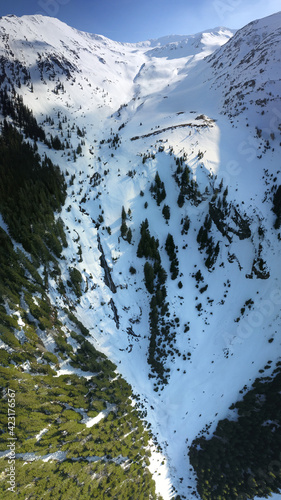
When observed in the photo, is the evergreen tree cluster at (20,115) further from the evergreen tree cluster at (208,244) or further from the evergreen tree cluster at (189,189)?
the evergreen tree cluster at (208,244)

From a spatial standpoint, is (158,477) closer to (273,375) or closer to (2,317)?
(273,375)

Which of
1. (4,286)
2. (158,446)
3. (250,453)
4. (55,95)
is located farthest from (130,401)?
(55,95)

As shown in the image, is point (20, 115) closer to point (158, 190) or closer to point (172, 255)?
point (158, 190)

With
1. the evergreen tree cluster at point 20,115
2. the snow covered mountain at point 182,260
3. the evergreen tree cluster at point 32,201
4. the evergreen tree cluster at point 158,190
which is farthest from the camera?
the evergreen tree cluster at point 20,115

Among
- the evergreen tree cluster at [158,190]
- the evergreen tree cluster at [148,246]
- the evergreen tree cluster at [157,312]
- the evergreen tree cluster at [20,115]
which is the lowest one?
the evergreen tree cluster at [157,312]

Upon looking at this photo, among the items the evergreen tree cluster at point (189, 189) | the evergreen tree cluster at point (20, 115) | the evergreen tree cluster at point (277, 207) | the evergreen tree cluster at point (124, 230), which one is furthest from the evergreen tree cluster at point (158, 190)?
the evergreen tree cluster at point (20, 115)

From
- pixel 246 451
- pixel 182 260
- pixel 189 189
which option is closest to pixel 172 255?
pixel 182 260

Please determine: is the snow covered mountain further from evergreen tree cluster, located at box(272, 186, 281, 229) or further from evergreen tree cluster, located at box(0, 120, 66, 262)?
evergreen tree cluster, located at box(0, 120, 66, 262)
